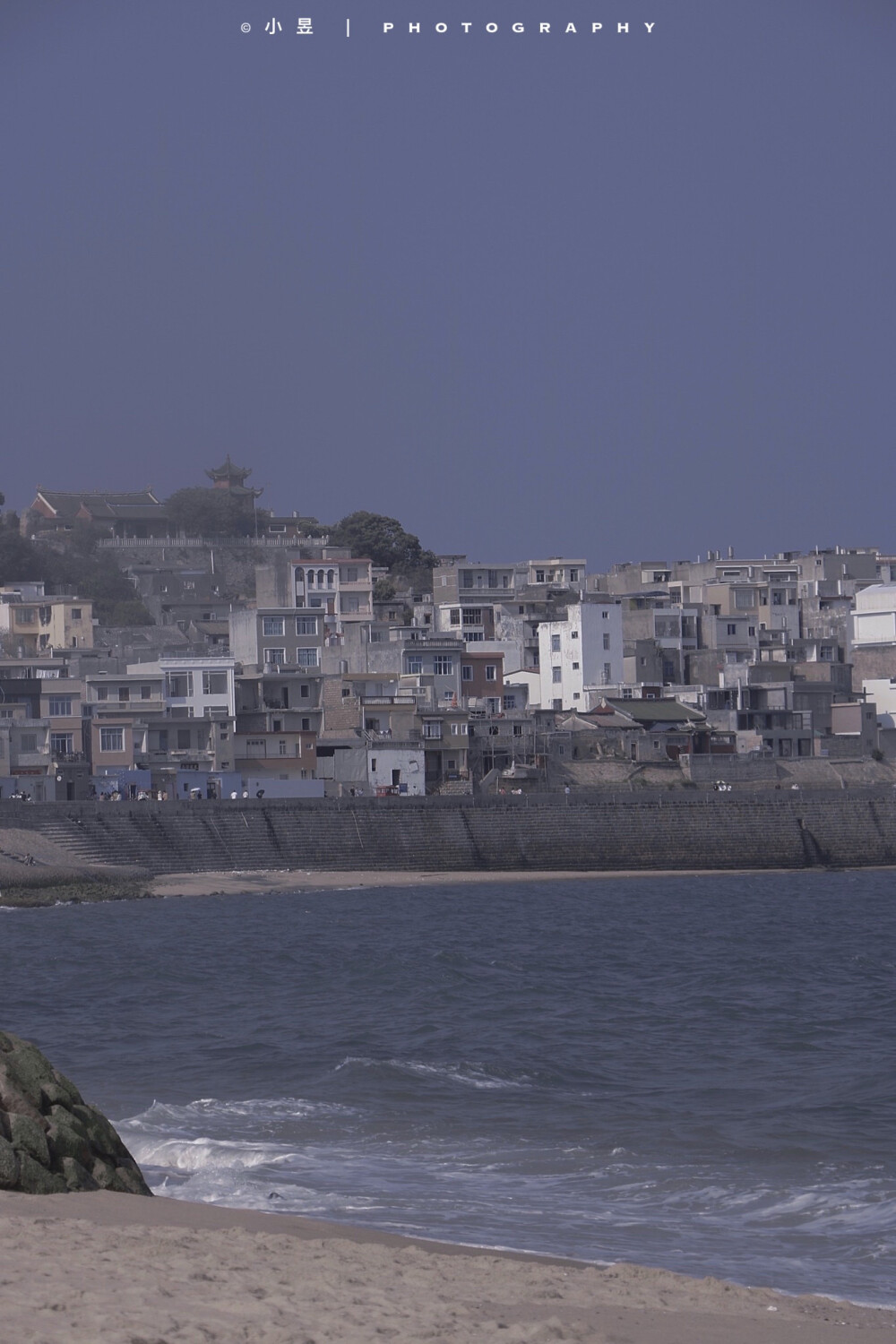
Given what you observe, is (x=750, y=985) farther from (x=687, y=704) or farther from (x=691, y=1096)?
(x=687, y=704)

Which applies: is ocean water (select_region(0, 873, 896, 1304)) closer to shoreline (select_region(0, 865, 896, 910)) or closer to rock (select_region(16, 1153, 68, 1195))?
rock (select_region(16, 1153, 68, 1195))

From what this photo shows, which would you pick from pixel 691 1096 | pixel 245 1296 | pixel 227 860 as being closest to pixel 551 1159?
pixel 691 1096

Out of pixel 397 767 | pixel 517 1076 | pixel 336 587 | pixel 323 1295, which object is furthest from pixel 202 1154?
pixel 336 587

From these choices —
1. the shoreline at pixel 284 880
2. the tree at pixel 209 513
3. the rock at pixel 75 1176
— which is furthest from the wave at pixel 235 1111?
the tree at pixel 209 513

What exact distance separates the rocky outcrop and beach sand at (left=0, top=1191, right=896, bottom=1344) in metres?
0.32

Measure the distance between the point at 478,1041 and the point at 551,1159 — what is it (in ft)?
24.5

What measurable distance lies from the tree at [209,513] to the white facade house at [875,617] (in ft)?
192

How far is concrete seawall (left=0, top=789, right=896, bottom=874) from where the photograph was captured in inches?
2151

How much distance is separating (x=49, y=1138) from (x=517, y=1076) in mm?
8752

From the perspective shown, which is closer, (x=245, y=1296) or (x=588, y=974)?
(x=245, y=1296)

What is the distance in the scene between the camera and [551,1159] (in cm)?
1577

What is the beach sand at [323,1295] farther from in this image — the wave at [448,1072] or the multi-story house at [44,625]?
the multi-story house at [44,625]

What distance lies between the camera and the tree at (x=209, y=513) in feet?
428

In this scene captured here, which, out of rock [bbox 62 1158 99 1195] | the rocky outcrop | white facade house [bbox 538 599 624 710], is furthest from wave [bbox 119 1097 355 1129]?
white facade house [bbox 538 599 624 710]
